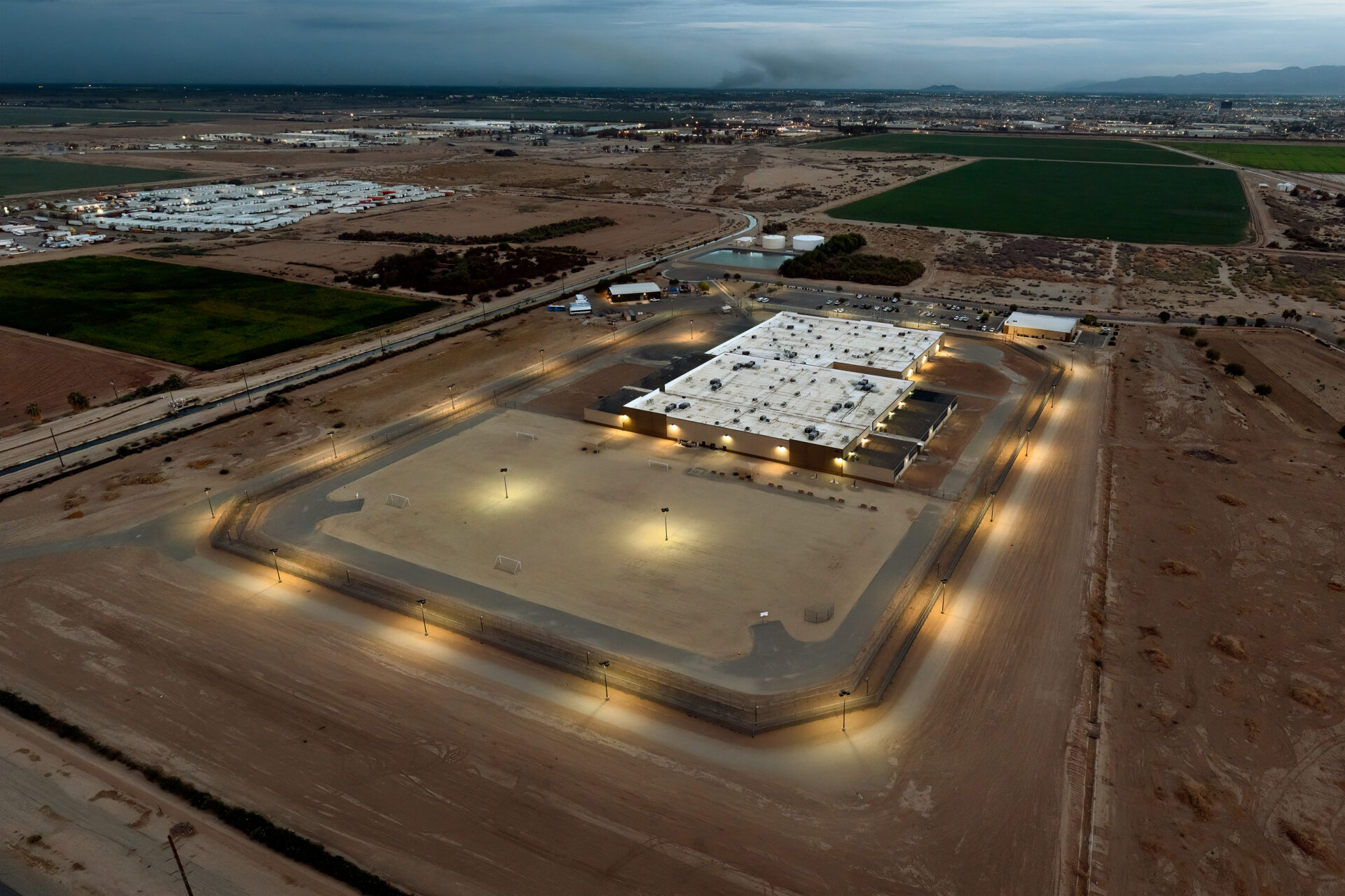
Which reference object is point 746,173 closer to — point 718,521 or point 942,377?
point 942,377

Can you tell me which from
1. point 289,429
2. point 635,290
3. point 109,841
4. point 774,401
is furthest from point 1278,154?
point 109,841

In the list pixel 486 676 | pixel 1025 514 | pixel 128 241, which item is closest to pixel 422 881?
pixel 486 676

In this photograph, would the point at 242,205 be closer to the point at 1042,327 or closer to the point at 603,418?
the point at 603,418

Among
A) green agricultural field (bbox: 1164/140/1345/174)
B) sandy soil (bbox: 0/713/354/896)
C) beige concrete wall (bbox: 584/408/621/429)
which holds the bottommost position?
sandy soil (bbox: 0/713/354/896)

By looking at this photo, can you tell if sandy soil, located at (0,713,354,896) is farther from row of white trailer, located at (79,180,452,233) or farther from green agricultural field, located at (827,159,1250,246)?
green agricultural field, located at (827,159,1250,246)

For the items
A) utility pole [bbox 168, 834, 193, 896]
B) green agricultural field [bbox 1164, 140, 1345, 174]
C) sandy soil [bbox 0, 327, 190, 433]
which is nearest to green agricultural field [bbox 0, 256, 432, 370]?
sandy soil [bbox 0, 327, 190, 433]

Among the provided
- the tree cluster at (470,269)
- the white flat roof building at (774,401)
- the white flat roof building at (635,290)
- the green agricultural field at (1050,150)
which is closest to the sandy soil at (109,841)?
the white flat roof building at (774,401)
